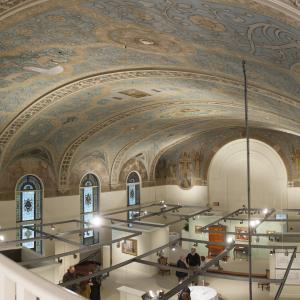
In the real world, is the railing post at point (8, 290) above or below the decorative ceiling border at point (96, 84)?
below

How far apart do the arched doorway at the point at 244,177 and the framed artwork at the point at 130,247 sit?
9.99 metres

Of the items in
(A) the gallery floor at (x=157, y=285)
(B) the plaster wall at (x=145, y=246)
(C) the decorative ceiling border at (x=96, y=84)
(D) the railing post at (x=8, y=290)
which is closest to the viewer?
(D) the railing post at (x=8, y=290)

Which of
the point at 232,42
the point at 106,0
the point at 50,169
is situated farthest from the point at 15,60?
the point at 50,169

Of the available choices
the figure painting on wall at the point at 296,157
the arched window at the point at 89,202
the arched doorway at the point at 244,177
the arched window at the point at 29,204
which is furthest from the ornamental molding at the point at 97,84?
the figure painting on wall at the point at 296,157

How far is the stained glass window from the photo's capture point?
78.0 feet

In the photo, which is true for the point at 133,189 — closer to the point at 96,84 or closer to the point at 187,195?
the point at 187,195

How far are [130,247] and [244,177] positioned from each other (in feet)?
35.5

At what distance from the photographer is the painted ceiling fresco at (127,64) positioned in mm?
5141

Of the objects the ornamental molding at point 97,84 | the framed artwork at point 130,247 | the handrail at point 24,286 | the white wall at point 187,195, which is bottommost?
the framed artwork at point 130,247

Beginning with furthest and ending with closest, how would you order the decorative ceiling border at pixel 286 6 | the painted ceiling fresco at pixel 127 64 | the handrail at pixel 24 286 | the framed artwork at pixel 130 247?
the framed artwork at pixel 130 247
the painted ceiling fresco at pixel 127 64
the decorative ceiling border at pixel 286 6
the handrail at pixel 24 286

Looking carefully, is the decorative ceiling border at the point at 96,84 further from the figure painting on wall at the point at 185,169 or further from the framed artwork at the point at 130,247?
the figure painting on wall at the point at 185,169

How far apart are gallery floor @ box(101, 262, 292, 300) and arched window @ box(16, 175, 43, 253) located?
4250 mm

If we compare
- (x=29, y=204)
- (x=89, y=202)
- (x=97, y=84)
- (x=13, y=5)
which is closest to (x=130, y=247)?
(x=89, y=202)

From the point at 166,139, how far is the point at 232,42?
17812mm
